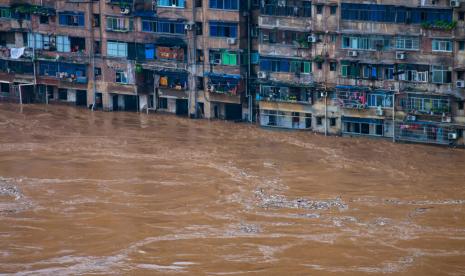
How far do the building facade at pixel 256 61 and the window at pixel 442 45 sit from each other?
0.17 ft

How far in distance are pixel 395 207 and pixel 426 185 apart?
161 inches

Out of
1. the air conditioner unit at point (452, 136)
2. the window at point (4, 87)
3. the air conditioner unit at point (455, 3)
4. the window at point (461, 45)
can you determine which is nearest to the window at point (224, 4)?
the air conditioner unit at point (455, 3)

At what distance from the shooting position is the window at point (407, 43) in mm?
66750

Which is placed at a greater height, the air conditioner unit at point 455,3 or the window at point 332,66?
the air conditioner unit at point 455,3

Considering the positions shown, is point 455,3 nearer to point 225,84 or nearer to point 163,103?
point 225,84

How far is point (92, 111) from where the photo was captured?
7744 cm

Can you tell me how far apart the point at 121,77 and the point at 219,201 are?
2100 centimetres

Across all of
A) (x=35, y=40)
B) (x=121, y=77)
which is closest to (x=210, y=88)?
(x=121, y=77)

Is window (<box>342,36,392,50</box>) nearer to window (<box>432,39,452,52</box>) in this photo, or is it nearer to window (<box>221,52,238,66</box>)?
window (<box>432,39,452,52</box>)

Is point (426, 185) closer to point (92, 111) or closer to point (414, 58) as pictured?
point (414, 58)

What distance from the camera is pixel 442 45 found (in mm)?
66000

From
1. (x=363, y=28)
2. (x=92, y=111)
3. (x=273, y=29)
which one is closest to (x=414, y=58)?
(x=363, y=28)

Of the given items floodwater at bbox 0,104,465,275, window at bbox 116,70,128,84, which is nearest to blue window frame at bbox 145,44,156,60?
window at bbox 116,70,128,84

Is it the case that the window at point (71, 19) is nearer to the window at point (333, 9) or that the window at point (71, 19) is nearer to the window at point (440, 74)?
the window at point (333, 9)
